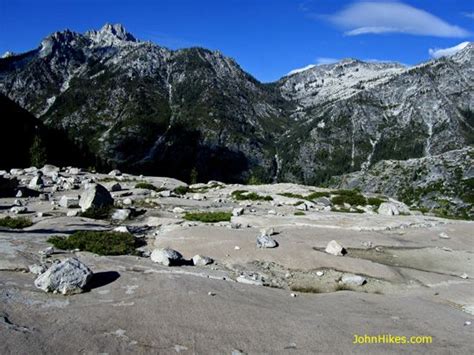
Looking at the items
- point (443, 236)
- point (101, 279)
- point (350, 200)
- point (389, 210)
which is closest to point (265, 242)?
point (101, 279)

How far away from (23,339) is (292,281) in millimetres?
11810

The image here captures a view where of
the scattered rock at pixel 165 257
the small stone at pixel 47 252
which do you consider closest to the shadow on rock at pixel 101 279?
the scattered rock at pixel 165 257

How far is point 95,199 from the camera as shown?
109ft

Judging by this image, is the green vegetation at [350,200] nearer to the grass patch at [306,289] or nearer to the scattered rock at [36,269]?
the grass patch at [306,289]

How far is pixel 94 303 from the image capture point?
13141 mm

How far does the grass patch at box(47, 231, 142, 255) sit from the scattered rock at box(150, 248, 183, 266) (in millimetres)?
1663

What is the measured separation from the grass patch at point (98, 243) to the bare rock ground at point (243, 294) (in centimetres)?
76

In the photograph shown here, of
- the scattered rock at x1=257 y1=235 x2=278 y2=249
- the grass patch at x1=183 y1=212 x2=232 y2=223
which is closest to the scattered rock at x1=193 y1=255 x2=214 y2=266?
the scattered rock at x1=257 y1=235 x2=278 y2=249

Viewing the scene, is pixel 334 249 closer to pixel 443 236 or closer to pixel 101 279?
pixel 443 236

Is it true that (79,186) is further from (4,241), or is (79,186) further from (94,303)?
(94,303)

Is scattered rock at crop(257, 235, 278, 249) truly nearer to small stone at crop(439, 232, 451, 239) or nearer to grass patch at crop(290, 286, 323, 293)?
grass patch at crop(290, 286, 323, 293)

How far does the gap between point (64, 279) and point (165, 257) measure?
5.52 meters

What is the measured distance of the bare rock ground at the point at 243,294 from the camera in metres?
11.3

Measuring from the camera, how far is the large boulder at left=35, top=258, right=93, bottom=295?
539 inches
